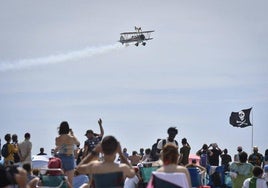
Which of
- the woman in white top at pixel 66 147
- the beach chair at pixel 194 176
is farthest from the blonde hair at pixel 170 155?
the woman in white top at pixel 66 147

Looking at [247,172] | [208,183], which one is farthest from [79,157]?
[247,172]

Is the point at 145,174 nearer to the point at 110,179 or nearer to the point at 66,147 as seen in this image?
the point at 66,147

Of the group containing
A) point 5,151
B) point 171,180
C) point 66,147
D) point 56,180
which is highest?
point 66,147

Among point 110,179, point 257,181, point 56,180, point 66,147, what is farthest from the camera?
point 66,147

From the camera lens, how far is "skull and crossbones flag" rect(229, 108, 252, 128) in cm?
Answer: 3813

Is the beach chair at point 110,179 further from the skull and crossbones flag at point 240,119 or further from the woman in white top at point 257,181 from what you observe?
the skull and crossbones flag at point 240,119

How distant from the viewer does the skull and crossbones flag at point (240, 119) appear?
38.1 meters

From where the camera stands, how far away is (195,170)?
16.9 meters

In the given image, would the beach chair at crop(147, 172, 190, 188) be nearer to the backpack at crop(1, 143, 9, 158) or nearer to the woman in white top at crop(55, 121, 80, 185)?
the woman in white top at crop(55, 121, 80, 185)

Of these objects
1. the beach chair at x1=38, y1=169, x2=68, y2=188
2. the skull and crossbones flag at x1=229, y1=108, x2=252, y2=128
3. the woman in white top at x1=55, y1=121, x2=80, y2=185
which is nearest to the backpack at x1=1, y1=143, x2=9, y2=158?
the woman in white top at x1=55, y1=121, x2=80, y2=185

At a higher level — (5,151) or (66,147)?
(66,147)

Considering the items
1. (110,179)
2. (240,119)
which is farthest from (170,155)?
(240,119)

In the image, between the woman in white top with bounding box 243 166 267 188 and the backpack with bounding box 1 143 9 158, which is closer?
the woman in white top with bounding box 243 166 267 188

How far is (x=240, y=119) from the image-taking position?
38750 mm
